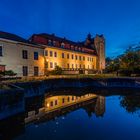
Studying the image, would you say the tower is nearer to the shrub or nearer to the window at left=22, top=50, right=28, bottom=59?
the shrub

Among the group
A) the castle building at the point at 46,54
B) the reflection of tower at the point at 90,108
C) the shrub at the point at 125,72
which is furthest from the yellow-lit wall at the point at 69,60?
the reflection of tower at the point at 90,108

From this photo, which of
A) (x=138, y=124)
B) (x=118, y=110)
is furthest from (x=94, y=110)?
(x=138, y=124)

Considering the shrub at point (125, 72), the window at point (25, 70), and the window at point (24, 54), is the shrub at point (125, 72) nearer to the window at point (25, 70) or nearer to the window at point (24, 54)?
the window at point (25, 70)

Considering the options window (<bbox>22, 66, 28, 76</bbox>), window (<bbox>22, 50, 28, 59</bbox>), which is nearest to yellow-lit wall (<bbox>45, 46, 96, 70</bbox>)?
window (<bbox>22, 50, 28, 59</bbox>)

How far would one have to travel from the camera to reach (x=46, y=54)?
137 feet

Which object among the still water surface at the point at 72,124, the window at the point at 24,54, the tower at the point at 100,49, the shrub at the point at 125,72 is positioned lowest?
the still water surface at the point at 72,124

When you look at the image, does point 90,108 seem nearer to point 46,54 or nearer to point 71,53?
point 46,54

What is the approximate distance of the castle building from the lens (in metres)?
27.9

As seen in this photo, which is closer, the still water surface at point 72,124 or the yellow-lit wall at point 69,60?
the still water surface at point 72,124

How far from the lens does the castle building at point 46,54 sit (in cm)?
2794

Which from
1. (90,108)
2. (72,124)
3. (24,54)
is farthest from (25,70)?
(72,124)

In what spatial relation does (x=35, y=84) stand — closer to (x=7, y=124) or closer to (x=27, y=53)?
(x=7, y=124)

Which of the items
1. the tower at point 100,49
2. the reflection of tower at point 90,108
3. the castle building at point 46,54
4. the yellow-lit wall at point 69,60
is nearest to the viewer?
the reflection of tower at point 90,108

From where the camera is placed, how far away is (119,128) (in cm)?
1093
